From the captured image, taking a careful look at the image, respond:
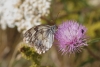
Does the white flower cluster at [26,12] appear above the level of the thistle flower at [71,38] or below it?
above

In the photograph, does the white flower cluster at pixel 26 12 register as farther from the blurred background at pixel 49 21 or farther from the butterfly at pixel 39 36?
the butterfly at pixel 39 36

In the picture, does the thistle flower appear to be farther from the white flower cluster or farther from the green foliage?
the white flower cluster

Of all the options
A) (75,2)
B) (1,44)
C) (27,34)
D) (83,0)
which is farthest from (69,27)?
(1,44)

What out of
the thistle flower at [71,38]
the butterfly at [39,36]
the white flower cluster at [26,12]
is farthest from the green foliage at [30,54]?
the white flower cluster at [26,12]

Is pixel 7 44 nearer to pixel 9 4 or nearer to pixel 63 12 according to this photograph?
pixel 63 12

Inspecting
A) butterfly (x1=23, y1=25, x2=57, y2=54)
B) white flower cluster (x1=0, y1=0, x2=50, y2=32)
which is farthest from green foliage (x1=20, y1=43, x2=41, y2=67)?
white flower cluster (x1=0, y1=0, x2=50, y2=32)

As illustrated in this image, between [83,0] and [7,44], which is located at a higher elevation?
[83,0]
